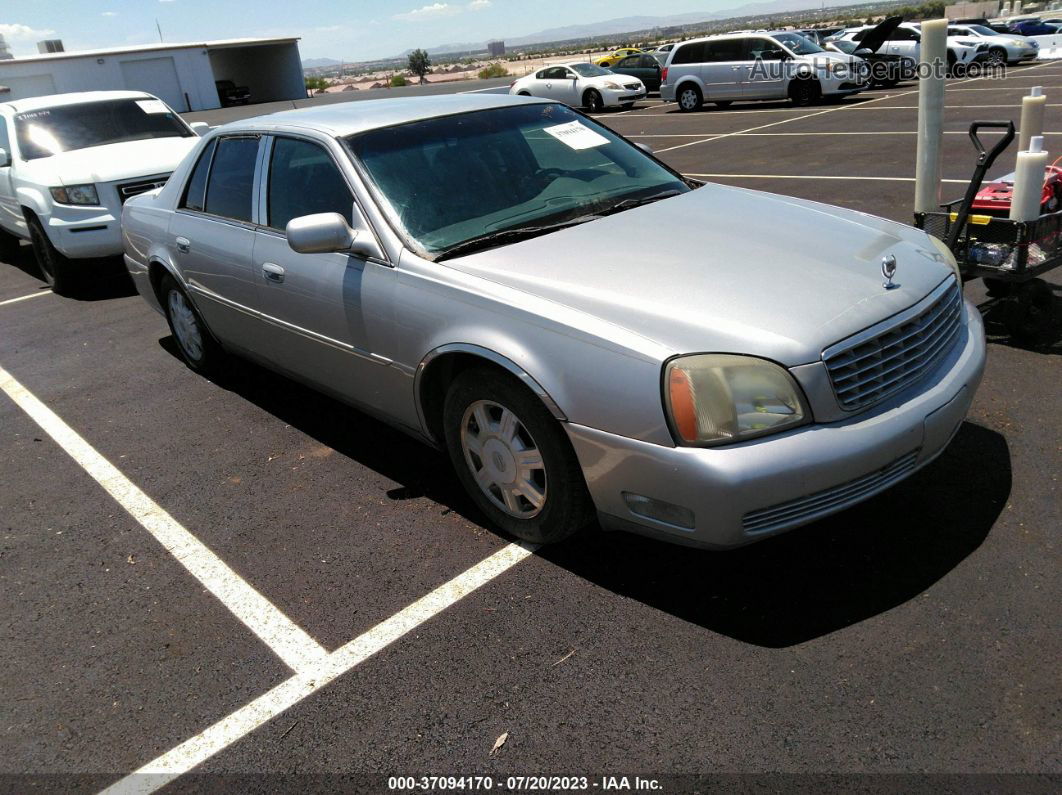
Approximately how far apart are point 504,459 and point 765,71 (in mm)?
19817

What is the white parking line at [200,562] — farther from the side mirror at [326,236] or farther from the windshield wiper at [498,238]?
the windshield wiper at [498,238]

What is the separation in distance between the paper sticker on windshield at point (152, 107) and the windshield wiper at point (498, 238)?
23.7 feet

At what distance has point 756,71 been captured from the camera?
67.9 feet

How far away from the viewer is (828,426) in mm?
2787

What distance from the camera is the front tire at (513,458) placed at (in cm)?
311

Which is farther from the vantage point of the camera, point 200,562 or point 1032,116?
point 1032,116

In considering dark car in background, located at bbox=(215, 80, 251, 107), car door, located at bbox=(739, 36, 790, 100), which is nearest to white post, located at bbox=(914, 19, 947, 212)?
car door, located at bbox=(739, 36, 790, 100)

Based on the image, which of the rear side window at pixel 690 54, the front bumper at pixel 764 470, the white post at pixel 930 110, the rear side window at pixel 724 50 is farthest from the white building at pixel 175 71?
the front bumper at pixel 764 470

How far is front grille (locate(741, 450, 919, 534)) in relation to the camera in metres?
2.75

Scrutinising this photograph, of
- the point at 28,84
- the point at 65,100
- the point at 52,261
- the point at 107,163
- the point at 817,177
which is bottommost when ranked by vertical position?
the point at 817,177

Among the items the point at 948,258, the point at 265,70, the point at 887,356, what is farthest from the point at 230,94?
the point at 887,356

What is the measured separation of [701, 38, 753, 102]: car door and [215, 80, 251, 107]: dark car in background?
36.0m

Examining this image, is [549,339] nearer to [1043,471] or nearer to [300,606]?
[300,606]

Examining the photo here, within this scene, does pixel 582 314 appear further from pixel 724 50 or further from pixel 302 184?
pixel 724 50
